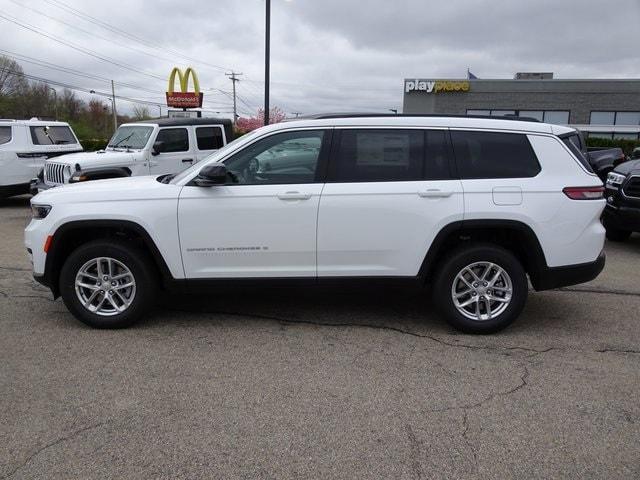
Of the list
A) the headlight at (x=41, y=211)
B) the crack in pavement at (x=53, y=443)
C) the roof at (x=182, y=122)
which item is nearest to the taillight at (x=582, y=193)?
the crack in pavement at (x=53, y=443)

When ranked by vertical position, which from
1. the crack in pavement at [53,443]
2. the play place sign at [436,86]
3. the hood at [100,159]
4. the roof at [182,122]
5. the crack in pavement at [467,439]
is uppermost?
the play place sign at [436,86]

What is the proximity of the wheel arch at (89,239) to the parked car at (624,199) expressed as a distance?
7.00 m

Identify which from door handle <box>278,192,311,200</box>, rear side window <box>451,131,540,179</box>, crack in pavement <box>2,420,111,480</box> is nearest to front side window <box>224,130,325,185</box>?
door handle <box>278,192,311,200</box>

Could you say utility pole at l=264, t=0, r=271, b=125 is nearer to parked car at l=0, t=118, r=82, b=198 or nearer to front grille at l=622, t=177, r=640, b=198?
parked car at l=0, t=118, r=82, b=198

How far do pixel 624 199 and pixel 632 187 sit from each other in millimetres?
224

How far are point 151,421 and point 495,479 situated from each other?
1.95m

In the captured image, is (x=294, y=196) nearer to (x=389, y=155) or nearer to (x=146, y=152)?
(x=389, y=155)

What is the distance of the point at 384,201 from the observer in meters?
4.63

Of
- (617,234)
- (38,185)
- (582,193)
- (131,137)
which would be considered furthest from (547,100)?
(582,193)

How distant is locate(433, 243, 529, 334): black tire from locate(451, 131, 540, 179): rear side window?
24.6 inches

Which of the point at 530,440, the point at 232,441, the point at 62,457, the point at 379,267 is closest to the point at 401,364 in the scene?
the point at 379,267

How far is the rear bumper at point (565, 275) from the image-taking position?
4.74 meters

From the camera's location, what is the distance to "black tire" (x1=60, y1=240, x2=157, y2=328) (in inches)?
186

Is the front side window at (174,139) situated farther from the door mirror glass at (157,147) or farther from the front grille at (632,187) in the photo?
the front grille at (632,187)
